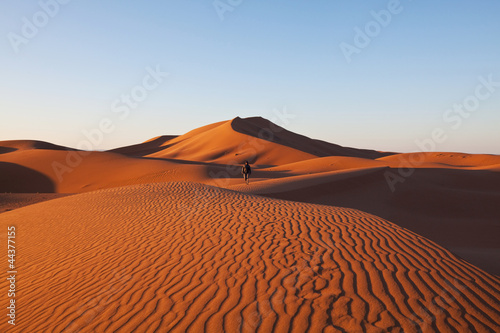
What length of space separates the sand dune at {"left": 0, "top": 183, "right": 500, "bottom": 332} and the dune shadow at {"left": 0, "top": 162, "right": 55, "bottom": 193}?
2177cm

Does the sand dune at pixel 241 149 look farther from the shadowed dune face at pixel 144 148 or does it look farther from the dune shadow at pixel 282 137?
the shadowed dune face at pixel 144 148

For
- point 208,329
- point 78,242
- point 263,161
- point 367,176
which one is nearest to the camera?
point 208,329

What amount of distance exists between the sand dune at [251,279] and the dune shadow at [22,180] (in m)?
21.8

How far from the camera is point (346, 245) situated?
230 inches

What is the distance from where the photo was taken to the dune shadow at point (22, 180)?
2627 centimetres

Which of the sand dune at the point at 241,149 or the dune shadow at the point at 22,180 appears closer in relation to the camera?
the dune shadow at the point at 22,180

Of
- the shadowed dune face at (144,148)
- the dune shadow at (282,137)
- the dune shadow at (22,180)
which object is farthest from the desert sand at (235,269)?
the shadowed dune face at (144,148)

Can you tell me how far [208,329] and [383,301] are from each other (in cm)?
214

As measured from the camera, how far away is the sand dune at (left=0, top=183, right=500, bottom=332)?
3.66 m

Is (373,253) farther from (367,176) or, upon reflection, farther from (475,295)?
(367,176)

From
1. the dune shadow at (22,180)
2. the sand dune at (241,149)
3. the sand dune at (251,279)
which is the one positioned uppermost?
the sand dune at (241,149)

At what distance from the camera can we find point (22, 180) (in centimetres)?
2745

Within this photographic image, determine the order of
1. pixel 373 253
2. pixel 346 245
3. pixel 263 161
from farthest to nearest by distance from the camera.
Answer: pixel 263 161
pixel 346 245
pixel 373 253

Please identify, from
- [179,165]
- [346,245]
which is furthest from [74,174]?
[346,245]
